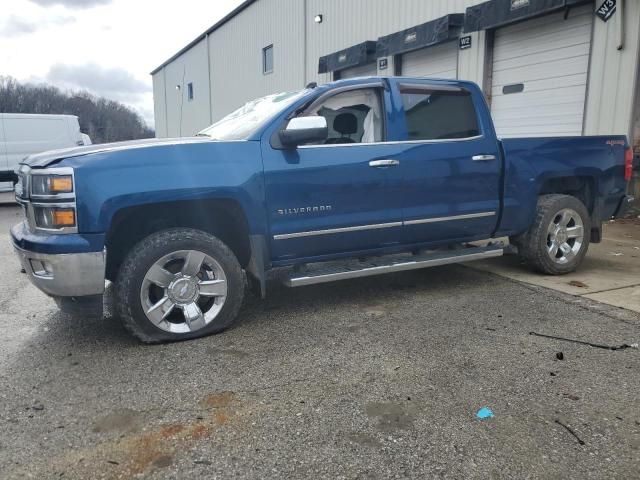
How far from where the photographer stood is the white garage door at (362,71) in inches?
577

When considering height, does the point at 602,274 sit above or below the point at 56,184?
below

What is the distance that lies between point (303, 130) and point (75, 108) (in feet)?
195

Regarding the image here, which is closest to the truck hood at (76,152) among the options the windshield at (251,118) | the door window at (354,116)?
the windshield at (251,118)

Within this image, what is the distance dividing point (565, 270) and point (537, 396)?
289 cm

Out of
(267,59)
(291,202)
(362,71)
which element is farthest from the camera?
(267,59)

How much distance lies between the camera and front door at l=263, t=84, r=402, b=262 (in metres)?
3.83

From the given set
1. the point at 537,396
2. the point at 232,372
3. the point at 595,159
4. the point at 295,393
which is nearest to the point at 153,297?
the point at 232,372

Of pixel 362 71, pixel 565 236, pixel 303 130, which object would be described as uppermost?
pixel 362 71

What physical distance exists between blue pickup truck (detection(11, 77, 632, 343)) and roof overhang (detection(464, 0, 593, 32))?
4808 millimetres

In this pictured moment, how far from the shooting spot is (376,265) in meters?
4.27

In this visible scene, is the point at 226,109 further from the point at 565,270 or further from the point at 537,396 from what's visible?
the point at 537,396

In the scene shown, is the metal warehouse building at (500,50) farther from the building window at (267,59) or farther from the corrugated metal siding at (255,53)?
the building window at (267,59)

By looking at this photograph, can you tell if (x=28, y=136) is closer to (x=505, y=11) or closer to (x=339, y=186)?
(x=505, y=11)

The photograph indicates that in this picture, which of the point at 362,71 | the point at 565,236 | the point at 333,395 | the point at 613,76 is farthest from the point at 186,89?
the point at 333,395
